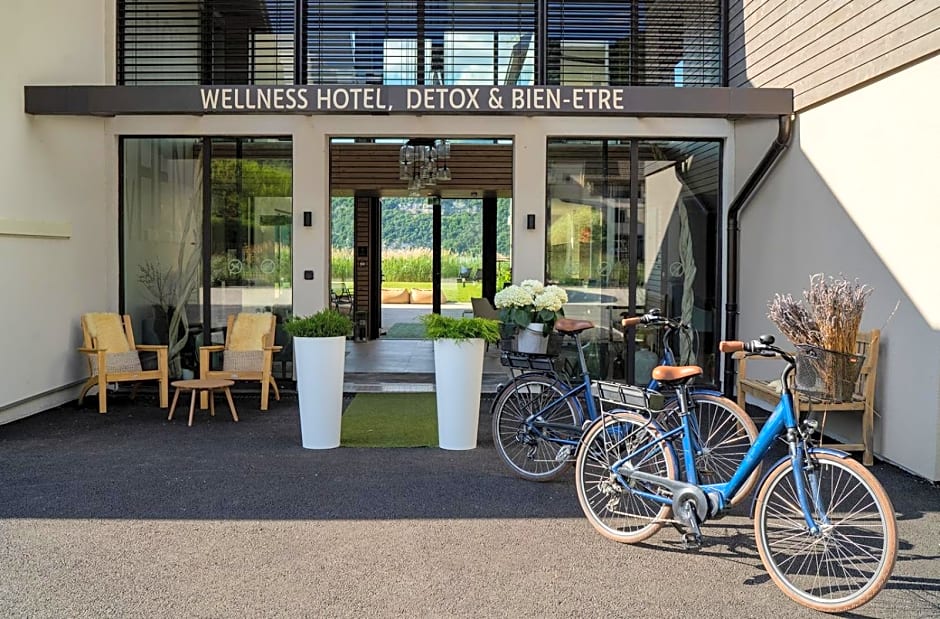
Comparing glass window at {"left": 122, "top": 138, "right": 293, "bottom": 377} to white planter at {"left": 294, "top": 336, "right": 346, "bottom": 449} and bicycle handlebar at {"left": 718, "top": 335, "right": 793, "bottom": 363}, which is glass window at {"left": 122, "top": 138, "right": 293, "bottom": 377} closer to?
white planter at {"left": 294, "top": 336, "right": 346, "bottom": 449}

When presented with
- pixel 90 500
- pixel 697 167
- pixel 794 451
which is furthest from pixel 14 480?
pixel 697 167

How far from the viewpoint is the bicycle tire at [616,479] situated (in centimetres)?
374

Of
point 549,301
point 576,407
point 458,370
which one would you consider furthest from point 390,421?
point 576,407

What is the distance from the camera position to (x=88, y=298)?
7.82 m

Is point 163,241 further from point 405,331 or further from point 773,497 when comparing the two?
point 405,331

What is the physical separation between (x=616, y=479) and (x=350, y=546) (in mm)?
1258

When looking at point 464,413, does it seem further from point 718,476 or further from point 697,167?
point 697,167

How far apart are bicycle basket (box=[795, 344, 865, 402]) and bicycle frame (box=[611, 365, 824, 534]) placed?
143cm

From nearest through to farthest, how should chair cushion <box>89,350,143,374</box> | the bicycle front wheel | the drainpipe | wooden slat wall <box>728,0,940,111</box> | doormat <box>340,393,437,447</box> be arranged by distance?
the bicycle front wheel → wooden slat wall <box>728,0,940,111</box> → doormat <box>340,393,437,447</box> → chair cushion <box>89,350,143,374</box> → the drainpipe

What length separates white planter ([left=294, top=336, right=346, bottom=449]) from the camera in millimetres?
5797

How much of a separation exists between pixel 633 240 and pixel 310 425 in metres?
3.82

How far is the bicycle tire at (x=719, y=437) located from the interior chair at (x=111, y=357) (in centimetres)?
498

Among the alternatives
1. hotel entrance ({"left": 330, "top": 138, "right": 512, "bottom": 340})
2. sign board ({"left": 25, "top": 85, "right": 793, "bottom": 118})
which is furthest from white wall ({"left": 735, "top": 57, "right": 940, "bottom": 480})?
hotel entrance ({"left": 330, "top": 138, "right": 512, "bottom": 340})

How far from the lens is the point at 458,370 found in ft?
18.9
